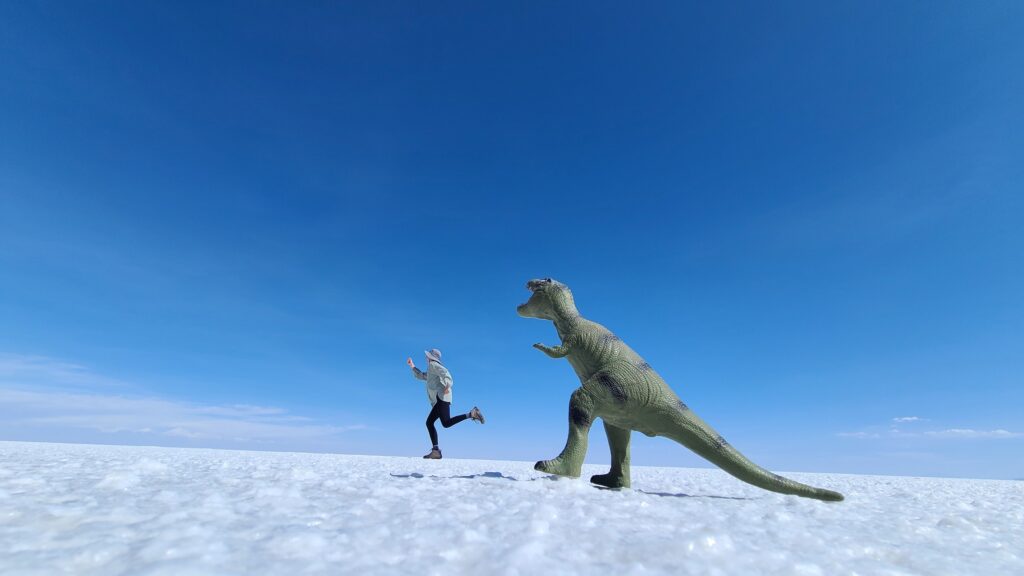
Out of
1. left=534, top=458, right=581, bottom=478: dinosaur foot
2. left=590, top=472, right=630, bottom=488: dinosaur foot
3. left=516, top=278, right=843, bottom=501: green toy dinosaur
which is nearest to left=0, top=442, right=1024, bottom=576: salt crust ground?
left=534, top=458, right=581, bottom=478: dinosaur foot

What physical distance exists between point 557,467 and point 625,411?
795mm

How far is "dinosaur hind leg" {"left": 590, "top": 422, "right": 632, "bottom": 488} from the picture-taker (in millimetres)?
4881

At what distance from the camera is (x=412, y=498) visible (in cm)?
273

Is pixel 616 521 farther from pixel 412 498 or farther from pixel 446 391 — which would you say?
pixel 446 391

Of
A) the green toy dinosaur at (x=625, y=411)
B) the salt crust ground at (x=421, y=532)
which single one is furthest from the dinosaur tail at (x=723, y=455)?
the salt crust ground at (x=421, y=532)

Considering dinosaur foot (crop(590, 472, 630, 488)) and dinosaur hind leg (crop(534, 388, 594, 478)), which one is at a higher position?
dinosaur hind leg (crop(534, 388, 594, 478))

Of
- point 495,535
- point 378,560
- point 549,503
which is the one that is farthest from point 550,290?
point 378,560

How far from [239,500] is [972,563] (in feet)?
11.2

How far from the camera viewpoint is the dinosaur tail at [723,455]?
4188mm

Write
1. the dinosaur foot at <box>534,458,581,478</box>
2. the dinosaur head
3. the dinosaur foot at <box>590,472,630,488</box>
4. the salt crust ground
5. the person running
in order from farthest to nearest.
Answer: the person running < the dinosaur head < the dinosaur foot at <box>590,472,630,488</box> < the dinosaur foot at <box>534,458,581,478</box> < the salt crust ground

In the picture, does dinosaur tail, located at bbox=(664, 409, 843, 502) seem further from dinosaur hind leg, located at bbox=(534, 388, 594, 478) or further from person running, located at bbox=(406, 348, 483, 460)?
person running, located at bbox=(406, 348, 483, 460)

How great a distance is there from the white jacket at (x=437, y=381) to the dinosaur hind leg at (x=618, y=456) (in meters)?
4.56

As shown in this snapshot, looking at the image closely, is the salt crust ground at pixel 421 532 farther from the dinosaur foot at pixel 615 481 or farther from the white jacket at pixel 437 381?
the white jacket at pixel 437 381

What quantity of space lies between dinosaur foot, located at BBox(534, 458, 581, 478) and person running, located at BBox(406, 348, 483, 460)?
15.8ft
